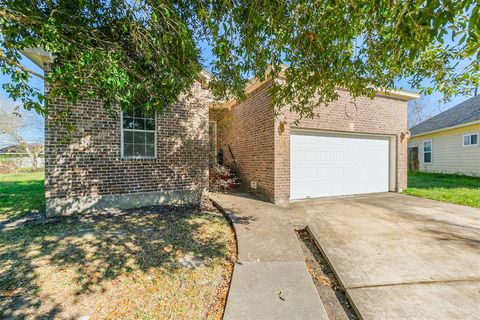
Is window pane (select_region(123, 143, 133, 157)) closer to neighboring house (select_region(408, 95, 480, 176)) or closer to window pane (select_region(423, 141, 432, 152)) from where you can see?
neighboring house (select_region(408, 95, 480, 176))

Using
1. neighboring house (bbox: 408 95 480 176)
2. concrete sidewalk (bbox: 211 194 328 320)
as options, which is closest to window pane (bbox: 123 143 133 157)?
concrete sidewalk (bbox: 211 194 328 320)

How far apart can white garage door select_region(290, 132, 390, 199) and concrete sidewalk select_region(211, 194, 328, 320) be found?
8.41 ft

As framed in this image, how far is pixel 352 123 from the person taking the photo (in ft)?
23.7

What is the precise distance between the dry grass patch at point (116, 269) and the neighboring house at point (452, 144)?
15.2 m

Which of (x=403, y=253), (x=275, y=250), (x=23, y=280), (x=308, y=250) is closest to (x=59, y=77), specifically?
(x=23, y=280)

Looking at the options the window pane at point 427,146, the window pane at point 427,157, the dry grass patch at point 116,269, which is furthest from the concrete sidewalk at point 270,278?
the window pane at point 427,146

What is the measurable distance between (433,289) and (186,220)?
416 cm

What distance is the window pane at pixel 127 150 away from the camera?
221 inches

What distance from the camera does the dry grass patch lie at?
217cm

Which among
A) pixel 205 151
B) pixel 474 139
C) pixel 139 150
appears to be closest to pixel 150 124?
pixel 139 150

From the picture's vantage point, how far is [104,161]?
17.6ft

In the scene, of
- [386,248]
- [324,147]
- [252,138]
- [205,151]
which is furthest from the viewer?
[252,138]

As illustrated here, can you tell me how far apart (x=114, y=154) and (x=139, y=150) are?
61cm

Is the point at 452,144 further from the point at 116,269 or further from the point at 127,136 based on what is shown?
the point at 116,269
